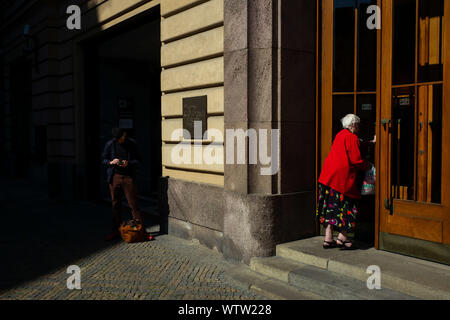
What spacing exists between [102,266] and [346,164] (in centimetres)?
328

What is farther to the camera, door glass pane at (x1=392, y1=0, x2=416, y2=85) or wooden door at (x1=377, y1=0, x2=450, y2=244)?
door glass pane at (x1=392, y1=0, x2=416, y2=85)

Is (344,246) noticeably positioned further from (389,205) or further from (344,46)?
(344,46)

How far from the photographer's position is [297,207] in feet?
18.2

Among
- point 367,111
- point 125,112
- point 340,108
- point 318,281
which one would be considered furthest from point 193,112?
point 125,112

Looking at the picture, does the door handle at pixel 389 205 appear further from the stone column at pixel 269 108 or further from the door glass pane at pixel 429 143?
the stone column at pixel 269 108

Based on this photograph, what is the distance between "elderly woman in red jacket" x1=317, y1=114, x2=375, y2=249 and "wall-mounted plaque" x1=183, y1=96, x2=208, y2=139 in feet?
6.72

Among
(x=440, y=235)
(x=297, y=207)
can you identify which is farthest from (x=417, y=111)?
(x=297, y=207)

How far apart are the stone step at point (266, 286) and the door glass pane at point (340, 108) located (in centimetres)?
212

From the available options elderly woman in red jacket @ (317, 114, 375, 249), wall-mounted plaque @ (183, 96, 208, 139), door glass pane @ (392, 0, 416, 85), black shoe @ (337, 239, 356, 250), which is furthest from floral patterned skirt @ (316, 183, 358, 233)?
wall-mounted plaque @ (183, 96, 208, 139)

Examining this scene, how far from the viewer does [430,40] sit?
Answer: 4.68m

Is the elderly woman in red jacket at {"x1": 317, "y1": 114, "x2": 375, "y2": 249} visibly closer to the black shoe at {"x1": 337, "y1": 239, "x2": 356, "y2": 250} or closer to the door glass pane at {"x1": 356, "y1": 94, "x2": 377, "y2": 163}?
the black shoe at {"x1": 337, "y1": 239, "x2": 356, "y2": 250}

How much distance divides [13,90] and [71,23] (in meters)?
6.20

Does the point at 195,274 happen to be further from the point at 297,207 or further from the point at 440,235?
the point at 440,235

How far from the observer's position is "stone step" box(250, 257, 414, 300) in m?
4.04
